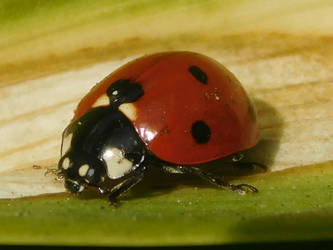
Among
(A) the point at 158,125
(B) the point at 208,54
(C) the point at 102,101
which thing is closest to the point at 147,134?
(A) the point at 158,125

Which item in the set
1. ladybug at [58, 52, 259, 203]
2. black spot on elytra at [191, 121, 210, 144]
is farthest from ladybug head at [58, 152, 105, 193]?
black spot on elytra at [191, 121, 210, 144]

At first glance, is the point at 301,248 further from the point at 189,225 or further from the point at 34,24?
the point at 34,24

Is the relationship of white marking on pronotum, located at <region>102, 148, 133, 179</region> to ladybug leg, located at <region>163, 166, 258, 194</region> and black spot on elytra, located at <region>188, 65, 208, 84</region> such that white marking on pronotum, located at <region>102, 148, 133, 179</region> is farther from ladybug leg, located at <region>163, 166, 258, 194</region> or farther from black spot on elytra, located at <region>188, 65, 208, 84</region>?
black spot on elytra, located at <region>188, 65, 208, 84</region>

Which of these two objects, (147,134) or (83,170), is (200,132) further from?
(83,170)

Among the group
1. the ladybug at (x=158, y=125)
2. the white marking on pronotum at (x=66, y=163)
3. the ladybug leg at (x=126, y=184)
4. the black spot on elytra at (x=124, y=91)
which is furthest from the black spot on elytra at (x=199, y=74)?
the white marking on pronotum at (x=66, y=163)

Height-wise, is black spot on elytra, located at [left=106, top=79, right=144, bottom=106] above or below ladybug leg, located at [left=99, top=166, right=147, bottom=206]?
above

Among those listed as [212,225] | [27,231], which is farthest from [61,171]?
[212,225]
